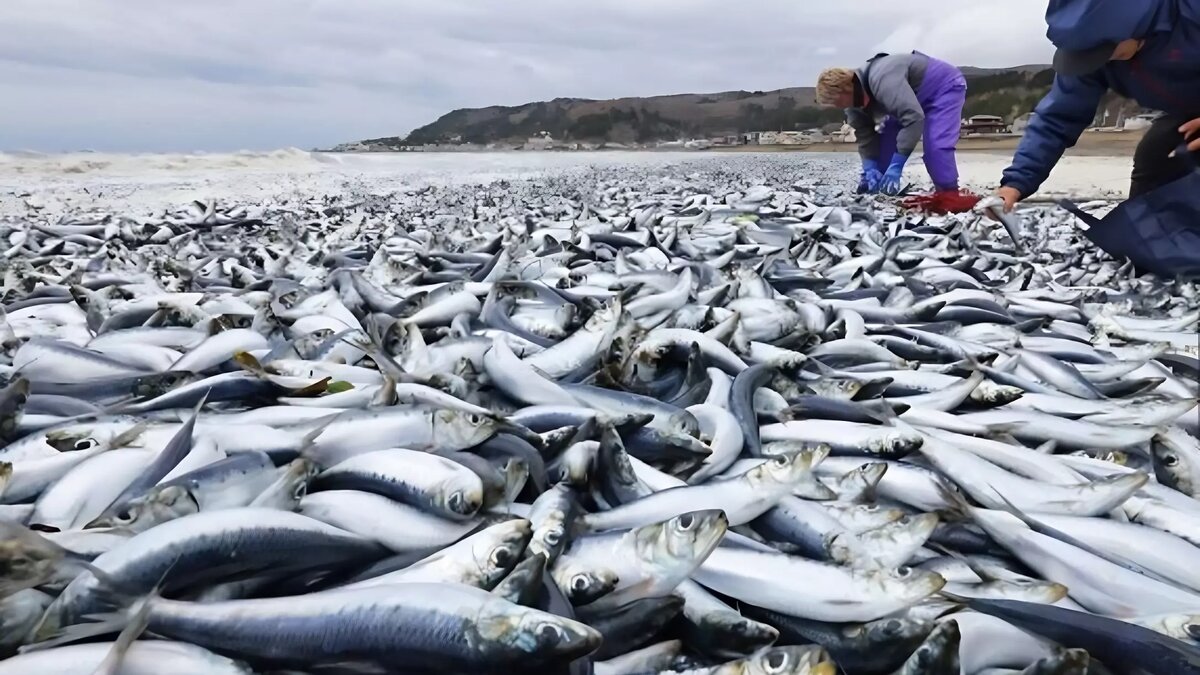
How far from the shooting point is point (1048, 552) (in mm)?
1896

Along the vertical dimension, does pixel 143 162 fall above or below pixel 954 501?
above

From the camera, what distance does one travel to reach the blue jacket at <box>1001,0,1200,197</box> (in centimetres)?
438

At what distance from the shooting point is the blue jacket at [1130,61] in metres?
4.38

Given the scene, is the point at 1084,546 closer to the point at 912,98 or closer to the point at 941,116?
the point at 912,98

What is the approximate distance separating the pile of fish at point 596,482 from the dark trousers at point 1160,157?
5.35ft

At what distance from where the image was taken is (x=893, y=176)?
1048 centimetres

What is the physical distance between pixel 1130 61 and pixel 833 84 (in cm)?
483

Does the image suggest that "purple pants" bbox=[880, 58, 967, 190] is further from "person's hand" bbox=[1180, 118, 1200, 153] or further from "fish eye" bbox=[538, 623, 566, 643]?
"fish eye" bbox=[538, 623, 566, 643]

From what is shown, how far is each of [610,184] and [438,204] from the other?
4051 mm

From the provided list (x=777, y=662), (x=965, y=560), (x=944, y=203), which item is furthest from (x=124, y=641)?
(x=944, y=203)

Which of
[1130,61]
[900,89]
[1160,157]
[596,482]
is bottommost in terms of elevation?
[596,482]

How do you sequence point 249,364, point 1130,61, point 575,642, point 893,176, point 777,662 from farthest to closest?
1. point 893,176
2. point 1130,61
3. point 249,364
4. point 777,662
5. point 575,642

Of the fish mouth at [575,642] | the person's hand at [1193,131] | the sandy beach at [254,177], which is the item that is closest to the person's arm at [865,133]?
the sandy beach at [254,177]

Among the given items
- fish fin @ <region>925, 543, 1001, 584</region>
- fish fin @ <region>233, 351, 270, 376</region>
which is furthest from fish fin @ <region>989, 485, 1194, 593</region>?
fish fin @ <region>233, 351, 270, 376</region>
